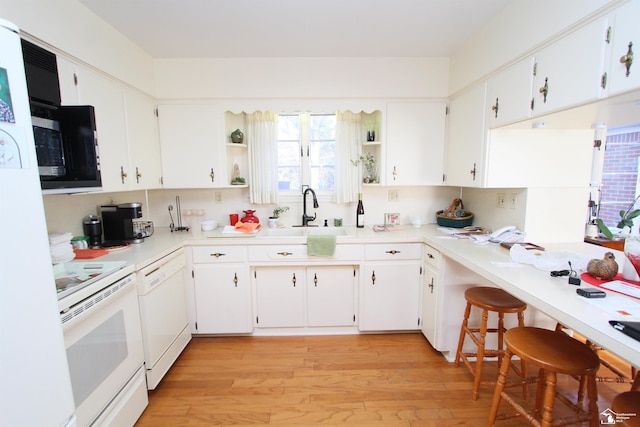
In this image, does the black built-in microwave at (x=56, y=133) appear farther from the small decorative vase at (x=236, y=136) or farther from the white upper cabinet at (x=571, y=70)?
the white upper cabinet at (x=571, y=70)

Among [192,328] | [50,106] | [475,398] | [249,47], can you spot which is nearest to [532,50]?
[249,47]

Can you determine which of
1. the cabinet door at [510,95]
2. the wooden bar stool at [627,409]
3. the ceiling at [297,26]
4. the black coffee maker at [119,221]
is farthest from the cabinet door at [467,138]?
the black coffee maker at [119,221]

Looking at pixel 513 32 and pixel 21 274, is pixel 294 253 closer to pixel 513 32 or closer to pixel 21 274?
Result: pixel 21 274

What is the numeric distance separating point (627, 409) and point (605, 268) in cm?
58

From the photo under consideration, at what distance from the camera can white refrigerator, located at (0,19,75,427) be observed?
664mm

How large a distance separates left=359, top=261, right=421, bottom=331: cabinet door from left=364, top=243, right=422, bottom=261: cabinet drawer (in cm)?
6

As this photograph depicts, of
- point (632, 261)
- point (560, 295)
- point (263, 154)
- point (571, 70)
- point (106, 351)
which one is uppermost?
point (571, 70)

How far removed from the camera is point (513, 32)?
1691mm

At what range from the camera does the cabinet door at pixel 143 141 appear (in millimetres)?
2119

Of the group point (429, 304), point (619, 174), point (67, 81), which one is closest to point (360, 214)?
point (429, 304)

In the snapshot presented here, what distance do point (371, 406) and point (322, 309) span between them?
858mm

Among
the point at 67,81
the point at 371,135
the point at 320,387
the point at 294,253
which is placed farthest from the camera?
the point at 371,135

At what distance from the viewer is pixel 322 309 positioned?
2424 mm

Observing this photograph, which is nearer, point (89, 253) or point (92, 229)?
point (89, 253)
